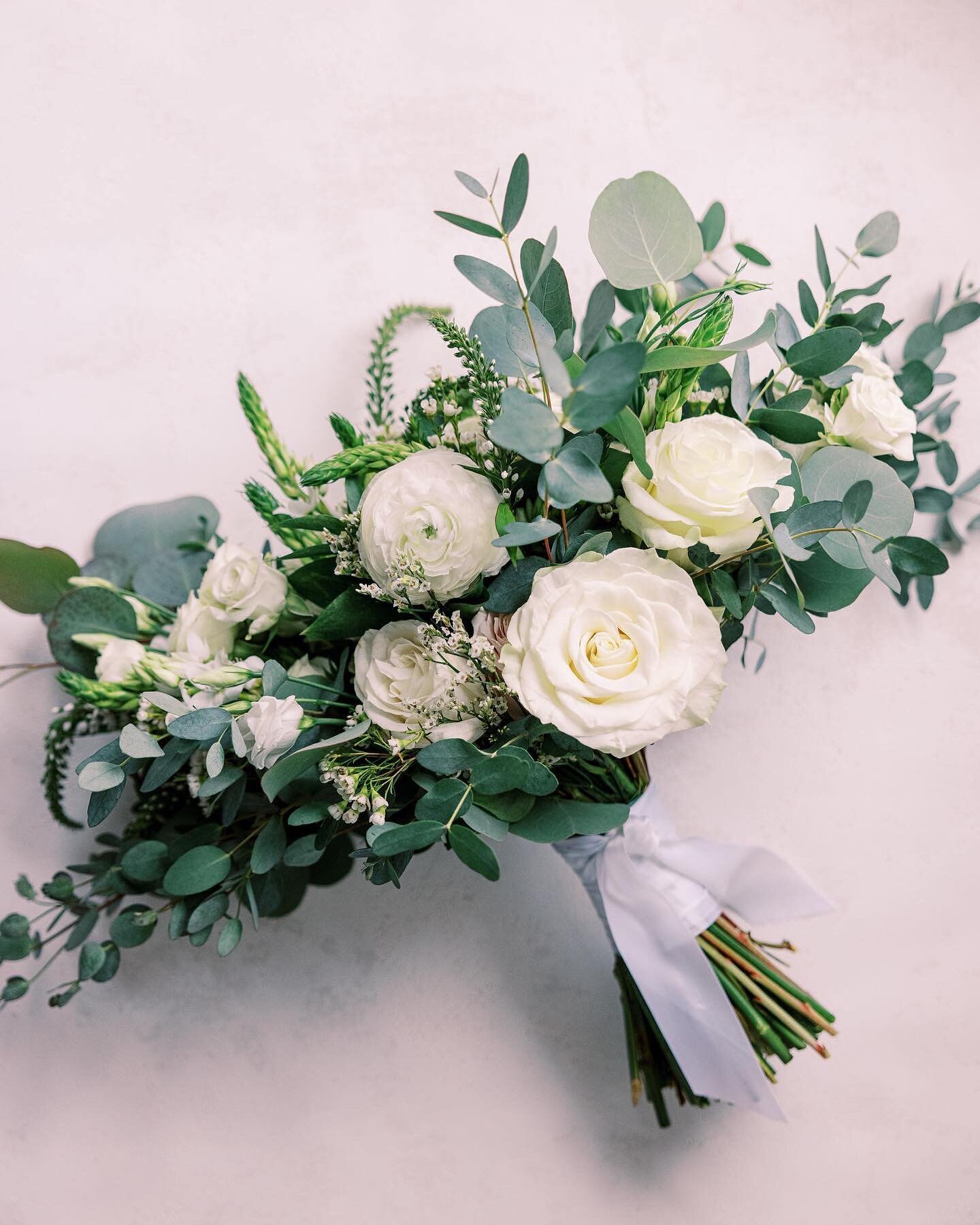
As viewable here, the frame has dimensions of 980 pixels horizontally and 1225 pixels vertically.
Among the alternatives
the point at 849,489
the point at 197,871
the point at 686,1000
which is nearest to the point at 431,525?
the point at 849,489

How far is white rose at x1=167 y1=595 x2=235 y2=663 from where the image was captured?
0.88 meters

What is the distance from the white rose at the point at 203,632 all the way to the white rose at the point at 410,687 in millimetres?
160

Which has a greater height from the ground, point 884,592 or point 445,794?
point 445,794

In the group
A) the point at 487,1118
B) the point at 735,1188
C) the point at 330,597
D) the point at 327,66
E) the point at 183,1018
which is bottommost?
the point at 735,1188

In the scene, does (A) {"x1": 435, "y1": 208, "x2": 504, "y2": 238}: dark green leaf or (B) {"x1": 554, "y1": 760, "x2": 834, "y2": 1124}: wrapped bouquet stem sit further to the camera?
(B) {"x1": 554, "y1": 760, "x2": 834, "y2": 1124}: wrapped bouquet stem

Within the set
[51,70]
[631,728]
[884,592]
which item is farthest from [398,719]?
[51,70]

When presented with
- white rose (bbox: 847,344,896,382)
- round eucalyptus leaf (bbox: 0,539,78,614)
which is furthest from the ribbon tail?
round eucalyptus leaf (bbox: 0,539,78,614)

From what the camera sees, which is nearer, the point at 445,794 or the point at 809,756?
the point at 445,794

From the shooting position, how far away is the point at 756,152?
46.3 inches

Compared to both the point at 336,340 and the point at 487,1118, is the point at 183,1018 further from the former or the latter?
the point at 336,340

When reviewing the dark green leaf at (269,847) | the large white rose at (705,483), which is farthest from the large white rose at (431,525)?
the dark green leaf at (269,847)

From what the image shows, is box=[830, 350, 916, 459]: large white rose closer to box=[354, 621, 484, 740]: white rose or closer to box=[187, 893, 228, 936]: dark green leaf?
box=[354, 621, 484, 740]: white rose

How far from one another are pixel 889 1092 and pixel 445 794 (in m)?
0.78

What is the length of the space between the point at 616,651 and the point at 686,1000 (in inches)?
19.3
